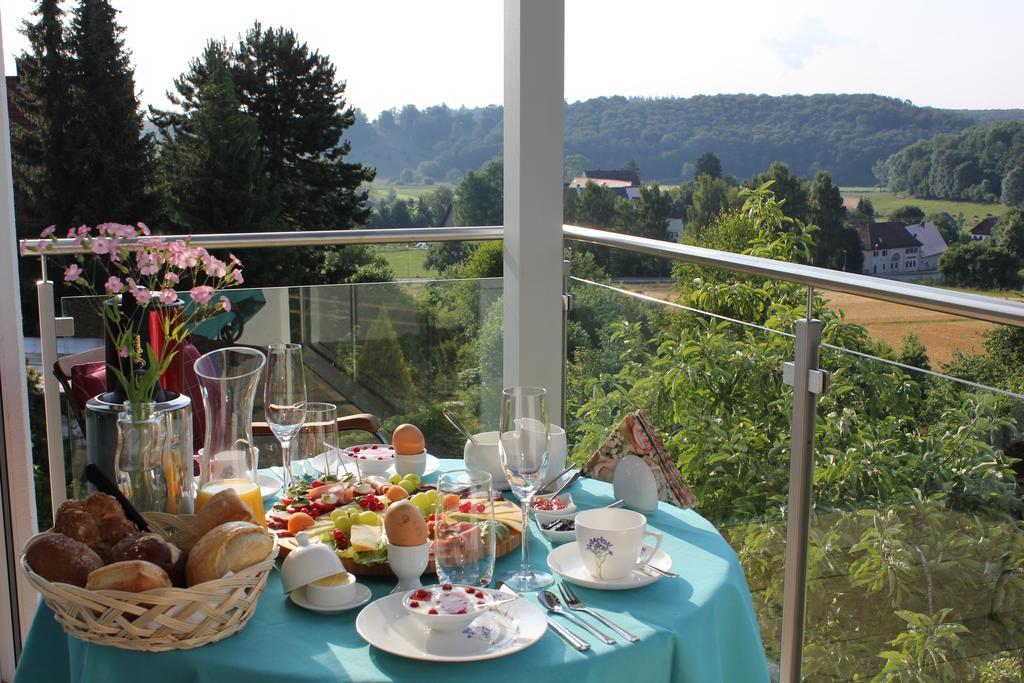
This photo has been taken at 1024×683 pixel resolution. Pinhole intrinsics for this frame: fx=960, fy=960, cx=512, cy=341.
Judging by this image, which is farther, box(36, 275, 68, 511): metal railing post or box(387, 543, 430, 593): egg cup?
box(36, 275, 68, 511): metal railing post

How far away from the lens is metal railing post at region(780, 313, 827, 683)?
195 centimetres

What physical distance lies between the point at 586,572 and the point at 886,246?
21.0 metres

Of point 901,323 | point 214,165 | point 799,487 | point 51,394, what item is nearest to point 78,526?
point 799,487

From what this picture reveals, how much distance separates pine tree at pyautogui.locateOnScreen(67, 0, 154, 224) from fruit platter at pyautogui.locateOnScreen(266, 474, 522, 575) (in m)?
21.1

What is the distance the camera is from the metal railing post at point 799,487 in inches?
76.8

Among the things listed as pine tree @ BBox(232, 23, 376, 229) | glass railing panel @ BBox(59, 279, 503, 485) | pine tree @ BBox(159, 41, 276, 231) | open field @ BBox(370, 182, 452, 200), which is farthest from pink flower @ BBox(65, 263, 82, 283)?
pine tree @ BBox(232, 23, 376, 229)

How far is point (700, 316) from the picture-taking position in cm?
264

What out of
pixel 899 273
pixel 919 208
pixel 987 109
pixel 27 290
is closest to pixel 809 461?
pixel 27 290

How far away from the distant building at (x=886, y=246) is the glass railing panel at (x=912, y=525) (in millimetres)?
19449

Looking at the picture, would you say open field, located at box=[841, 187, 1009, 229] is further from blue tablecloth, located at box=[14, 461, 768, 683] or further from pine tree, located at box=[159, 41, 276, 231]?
blue tablecloth, located at box=[14, 461, 768, 683]

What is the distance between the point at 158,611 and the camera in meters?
1.05

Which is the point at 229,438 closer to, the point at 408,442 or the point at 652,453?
the point at 408,442

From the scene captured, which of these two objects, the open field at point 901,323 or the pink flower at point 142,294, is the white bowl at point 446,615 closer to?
the pink flower at point 142,294

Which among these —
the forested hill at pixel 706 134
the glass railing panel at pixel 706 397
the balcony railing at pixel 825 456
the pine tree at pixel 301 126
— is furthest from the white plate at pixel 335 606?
the pine tree at pixel 301 126
